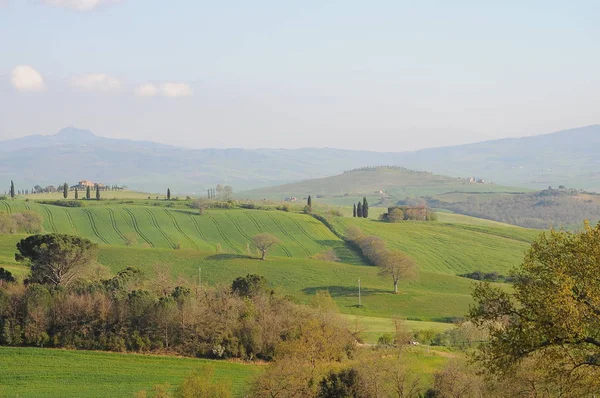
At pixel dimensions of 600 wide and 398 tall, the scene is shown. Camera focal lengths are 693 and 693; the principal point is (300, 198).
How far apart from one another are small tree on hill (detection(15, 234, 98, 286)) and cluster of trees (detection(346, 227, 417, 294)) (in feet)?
136

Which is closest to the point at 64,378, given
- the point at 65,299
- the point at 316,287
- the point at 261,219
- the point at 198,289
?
the point at 65,299

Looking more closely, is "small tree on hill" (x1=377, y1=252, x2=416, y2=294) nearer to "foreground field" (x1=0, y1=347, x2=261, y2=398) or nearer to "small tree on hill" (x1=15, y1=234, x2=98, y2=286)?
"small tree on hill" (x1=15, y1=234, x2=98, y2=286)

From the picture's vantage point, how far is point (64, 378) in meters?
44.8

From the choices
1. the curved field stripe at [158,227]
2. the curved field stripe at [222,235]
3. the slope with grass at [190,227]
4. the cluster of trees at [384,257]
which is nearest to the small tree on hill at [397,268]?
the cluster of trees at [384,257]

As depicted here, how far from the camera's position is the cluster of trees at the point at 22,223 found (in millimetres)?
109925

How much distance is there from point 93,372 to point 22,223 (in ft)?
261

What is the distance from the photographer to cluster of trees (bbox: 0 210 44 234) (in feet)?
361

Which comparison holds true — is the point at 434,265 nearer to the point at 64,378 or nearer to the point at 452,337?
the point at 452,337

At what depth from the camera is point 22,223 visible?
118 metres

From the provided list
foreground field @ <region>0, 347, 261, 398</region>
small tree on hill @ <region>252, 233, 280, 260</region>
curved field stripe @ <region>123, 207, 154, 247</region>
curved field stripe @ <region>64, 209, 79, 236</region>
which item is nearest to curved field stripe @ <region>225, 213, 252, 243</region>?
curved field stripe @ <region>123, 207, 154, 247</region>

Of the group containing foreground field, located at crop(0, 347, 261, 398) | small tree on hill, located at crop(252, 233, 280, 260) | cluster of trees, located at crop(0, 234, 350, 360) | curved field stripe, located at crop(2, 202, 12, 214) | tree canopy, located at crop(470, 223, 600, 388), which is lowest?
foreground field, located at crop(0, 347, 261, 398)

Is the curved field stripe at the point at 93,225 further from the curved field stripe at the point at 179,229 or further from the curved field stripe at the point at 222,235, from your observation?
the curved field stripe at the point at 222,235

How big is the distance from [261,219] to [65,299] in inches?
3267

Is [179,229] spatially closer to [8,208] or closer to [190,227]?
[190,227]
